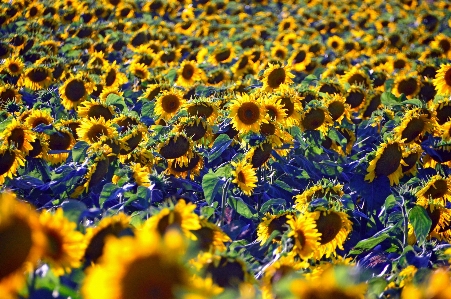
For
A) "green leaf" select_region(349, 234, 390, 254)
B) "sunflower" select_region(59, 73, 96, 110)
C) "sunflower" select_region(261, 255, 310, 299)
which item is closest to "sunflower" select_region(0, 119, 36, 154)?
"sunflower" select_region(59, 73, 96, 110)

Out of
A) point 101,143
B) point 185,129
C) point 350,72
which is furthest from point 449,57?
point 101,143

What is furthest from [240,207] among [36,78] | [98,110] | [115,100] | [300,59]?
[300,59]

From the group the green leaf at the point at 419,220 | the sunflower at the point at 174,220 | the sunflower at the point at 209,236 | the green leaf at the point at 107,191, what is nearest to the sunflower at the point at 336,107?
the green leaf at the point at 419,220

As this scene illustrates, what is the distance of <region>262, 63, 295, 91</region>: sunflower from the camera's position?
14.9 ft

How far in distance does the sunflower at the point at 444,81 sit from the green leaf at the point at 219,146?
2.08 metres

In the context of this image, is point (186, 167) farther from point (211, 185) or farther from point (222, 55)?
point (222, 55)

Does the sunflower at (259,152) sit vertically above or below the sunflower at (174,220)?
below

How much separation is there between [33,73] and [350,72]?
2695 mm

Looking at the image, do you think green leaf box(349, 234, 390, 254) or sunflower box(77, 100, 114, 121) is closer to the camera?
green leaf box(349, 234, 390, 254)

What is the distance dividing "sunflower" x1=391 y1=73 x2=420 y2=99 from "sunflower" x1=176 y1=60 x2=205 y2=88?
1.68 m

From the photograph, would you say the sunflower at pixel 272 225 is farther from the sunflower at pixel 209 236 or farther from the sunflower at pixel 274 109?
the sunflower at pixel 274 109

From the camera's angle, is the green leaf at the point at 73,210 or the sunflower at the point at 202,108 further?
the sunflower at the point at 202,108

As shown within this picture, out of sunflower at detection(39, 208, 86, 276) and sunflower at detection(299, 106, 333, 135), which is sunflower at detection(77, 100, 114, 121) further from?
sunflower at detection(39, 208, 86, 276)

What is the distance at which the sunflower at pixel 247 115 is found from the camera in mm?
3432
